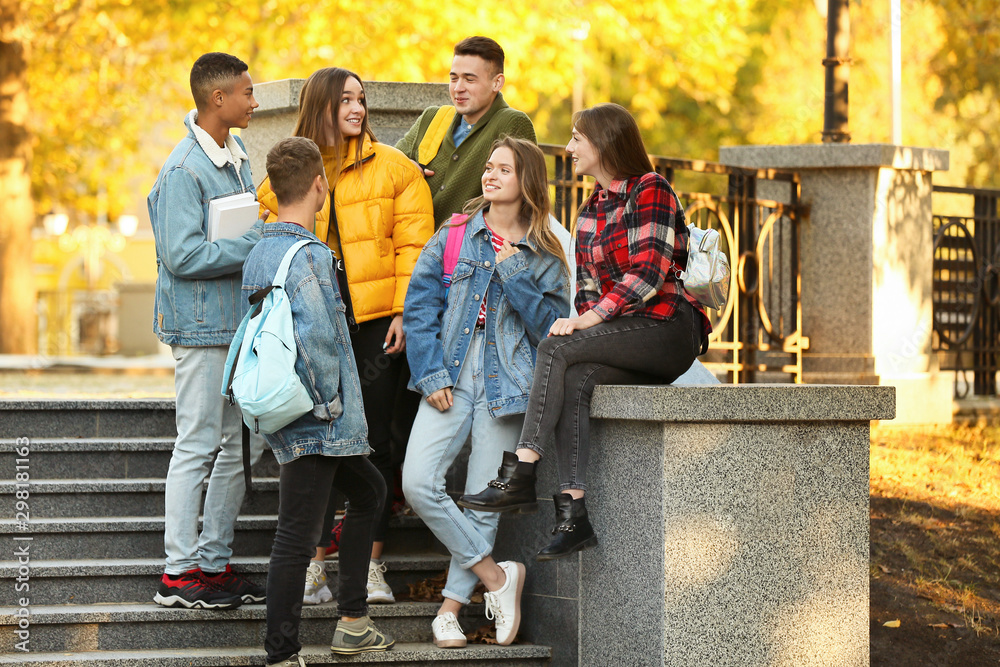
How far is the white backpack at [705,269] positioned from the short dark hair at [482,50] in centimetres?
107

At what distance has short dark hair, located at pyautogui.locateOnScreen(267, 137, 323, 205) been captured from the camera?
4410 millimetres

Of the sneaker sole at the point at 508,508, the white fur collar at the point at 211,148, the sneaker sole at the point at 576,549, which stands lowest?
the sneaker sole at the point at 576,549

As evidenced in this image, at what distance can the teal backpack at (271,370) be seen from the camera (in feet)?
13.6

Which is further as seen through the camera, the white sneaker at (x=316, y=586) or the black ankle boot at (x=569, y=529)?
the white sneaker at (x=316, y=586)

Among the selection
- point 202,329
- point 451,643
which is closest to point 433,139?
point 202,329

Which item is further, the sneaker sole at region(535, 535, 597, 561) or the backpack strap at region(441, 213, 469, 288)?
the backpack strap at region(441, 213, 469, 288)

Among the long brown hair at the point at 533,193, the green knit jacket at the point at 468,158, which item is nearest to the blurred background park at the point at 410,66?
the green knit jacket at the point at 468,158

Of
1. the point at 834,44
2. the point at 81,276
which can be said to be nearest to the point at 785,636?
the point at 834,44

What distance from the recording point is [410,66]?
1661 cm

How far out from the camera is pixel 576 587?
482cm

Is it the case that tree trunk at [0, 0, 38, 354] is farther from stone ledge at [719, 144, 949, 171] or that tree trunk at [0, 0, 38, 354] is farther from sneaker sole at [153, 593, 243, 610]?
sneaker sole at [153, 593, 243, 610]

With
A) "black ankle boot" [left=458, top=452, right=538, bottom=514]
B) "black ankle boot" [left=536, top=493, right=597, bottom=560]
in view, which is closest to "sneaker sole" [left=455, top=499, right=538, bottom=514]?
"black ankle boot" [left=458, top=452, right=538, bottom=514]

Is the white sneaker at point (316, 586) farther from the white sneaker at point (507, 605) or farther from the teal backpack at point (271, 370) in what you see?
the teal backpack at point (271, 370)

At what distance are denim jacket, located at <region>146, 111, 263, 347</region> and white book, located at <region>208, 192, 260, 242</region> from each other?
4 centimetres
